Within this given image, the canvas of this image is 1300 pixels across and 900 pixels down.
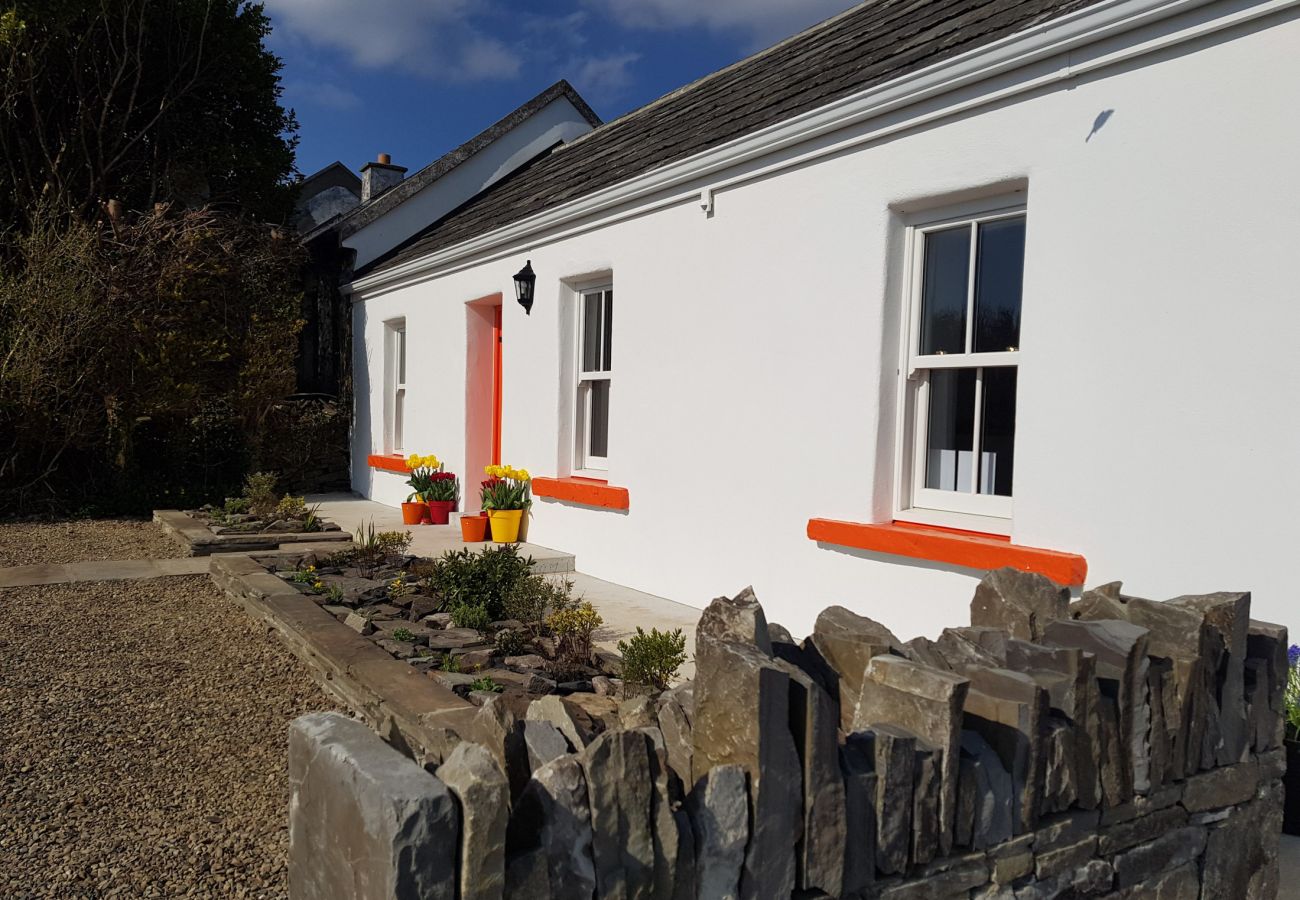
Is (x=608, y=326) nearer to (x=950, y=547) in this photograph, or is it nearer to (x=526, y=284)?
(x=526, y=284)

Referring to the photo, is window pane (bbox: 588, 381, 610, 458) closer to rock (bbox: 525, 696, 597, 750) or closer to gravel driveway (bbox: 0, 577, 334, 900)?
gravel driveway (bbox: 0, 577, 334, 900)

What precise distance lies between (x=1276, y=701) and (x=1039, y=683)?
1110mm

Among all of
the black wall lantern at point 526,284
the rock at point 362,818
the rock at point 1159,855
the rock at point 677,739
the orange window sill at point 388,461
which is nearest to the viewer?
the rock at point 362,818

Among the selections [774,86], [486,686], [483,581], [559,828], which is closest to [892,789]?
[559,828]

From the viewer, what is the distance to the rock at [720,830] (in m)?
1.93

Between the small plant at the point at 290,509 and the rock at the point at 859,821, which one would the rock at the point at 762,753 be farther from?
the small plant at the point at 290,509

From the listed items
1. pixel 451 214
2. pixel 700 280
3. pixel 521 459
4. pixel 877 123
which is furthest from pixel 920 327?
pixel 451 214

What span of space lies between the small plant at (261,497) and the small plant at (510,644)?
226 inches

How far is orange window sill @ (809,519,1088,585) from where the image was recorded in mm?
4203

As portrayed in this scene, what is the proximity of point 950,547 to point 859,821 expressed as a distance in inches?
109

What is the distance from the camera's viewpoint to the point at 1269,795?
2.95 meters

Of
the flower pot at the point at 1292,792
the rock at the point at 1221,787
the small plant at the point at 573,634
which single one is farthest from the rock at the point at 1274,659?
the small plant at the point at 573,634

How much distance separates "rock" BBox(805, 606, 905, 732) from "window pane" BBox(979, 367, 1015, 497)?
2368 millimetres

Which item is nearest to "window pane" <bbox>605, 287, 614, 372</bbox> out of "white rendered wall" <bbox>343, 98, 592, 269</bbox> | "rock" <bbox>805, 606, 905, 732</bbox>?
"rock" <bbox>805, 606, 905, 732</bbox>
